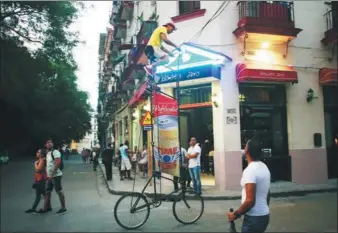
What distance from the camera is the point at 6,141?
1399mm

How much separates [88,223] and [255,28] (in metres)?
1.94

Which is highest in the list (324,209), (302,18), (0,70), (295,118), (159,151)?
(302,18)

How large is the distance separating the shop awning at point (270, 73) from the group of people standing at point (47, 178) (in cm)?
144

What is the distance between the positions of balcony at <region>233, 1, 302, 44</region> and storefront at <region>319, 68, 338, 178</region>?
38 cm

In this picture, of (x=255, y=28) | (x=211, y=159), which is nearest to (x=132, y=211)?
(x=255, y=28)

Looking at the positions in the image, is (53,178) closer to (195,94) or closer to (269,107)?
(269,107)

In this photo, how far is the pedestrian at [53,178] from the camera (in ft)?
5.70

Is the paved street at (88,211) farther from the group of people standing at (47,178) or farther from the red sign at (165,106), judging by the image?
the red sign at (165,106)

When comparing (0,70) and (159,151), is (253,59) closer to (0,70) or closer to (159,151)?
(159,151)

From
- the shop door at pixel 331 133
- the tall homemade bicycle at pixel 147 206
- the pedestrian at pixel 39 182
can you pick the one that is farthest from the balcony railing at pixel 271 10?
the pedestrian at pixel 39 182

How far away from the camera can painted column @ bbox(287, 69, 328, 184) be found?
2129 mm

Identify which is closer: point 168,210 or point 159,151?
point 159,151

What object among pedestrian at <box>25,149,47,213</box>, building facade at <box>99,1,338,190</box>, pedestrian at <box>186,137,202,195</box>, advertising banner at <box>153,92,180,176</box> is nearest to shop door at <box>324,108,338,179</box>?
building facade at <box>99,1,338,190</box>

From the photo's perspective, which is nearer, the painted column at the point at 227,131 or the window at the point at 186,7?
the painted column at the point at 227,131
